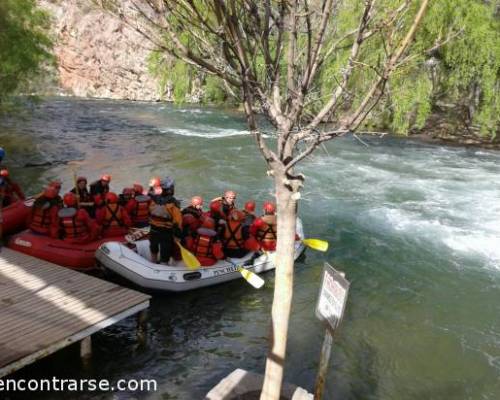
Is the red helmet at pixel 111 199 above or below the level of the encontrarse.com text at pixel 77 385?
above

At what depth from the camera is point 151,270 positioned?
7871 mm

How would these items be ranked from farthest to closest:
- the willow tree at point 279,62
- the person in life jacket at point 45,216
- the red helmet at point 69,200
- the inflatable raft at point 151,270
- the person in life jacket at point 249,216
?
the person in life jacket at point 249,216
the person in life jacket at point 45,216
the red helmet at point 69,200
the inflatable raft at point 151,270
the willow tree at point 279,62

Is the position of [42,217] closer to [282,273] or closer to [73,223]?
[73,223]

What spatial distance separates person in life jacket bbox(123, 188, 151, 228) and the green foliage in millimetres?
8564

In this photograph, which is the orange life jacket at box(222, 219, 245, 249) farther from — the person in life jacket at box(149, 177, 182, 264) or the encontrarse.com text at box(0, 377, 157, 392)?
the encontrarse.com text at box(0, 377, 157, 392)

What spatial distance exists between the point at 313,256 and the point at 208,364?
13.8ft

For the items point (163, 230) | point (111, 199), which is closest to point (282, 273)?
point (163, 230)

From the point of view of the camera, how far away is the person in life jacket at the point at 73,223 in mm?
8219

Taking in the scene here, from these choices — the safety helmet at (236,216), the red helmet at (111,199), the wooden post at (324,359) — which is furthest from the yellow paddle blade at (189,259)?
the wooden post at (324,359)

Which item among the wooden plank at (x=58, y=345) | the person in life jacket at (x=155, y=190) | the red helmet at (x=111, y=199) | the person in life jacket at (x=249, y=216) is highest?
the red helmet at (x=111, y=199)

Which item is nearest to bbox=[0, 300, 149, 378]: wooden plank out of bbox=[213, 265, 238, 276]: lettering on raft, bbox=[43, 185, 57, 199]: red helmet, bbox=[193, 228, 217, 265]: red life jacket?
bbox=[193, 228, 217, 265]: red life jacket

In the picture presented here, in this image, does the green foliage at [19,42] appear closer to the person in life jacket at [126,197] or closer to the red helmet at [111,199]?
the person in life jacket at [126,197]

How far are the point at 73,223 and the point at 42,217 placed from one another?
0.66 meters

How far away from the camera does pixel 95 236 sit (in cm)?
868
